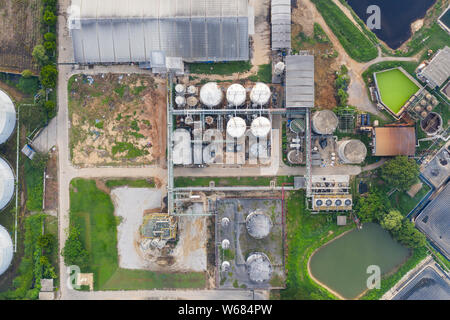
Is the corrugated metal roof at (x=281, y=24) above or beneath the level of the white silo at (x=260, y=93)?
above

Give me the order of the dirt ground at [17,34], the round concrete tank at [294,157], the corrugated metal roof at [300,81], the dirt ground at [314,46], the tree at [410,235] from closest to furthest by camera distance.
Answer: the corrugated metal roof at [300,81]
the tree at [410,235]
the round concrete tank at [294,157]
the dirt ground at [17,34]
the dirt ground at [314,46]

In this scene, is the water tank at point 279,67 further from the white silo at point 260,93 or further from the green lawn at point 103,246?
the green lawn at point 103,246

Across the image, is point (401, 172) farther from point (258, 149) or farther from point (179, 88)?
point (179, 88)

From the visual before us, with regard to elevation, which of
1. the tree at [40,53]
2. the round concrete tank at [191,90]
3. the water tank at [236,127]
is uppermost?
the tree at [40,53]

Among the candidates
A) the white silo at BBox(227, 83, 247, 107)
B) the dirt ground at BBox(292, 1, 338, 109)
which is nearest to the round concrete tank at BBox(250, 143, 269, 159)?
the white silo at BBox(227, 83, 247, 107)

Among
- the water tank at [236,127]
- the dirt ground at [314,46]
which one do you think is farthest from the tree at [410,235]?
the water tank at [236,127]

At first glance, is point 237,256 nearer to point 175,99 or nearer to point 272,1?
point 175,99

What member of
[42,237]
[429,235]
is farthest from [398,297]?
[42,237]
